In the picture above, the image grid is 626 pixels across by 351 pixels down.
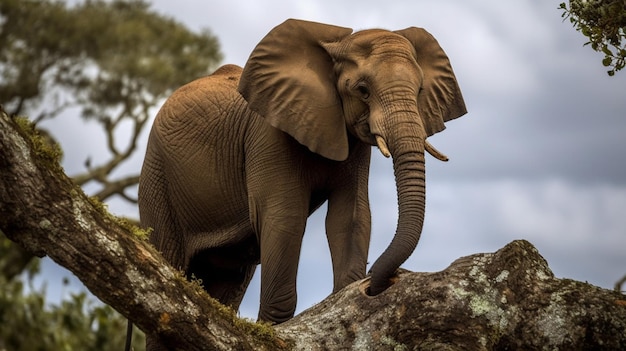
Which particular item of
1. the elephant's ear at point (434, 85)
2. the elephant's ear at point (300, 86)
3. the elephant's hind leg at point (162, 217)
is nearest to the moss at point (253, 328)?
the elephant's ear at point (300, 86)

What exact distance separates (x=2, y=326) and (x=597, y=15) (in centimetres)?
1292

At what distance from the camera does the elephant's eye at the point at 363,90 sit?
9867 mm

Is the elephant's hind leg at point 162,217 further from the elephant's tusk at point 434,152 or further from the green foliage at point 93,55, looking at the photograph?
the green foliage at point 93,55

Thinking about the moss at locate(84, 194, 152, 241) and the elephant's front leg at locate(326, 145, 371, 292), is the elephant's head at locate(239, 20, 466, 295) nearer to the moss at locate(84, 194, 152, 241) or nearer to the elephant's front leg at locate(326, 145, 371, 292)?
the elephant's front leg at locate(326, 145, 371, 292)

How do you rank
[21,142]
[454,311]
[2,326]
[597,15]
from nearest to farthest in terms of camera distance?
[21,142] < [454,311] < [597,15] < [2,326]

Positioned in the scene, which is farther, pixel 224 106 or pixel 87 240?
pixel 224 106

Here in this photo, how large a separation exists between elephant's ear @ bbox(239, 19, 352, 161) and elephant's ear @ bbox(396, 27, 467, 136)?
63 cm

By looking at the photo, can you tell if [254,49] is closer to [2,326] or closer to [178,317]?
[178,317]

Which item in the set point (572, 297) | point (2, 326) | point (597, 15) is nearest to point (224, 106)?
point (597, 15)

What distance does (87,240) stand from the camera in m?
7.14

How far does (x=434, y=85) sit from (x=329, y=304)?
312 cm

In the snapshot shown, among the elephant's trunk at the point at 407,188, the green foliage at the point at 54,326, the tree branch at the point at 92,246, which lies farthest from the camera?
the green foliage at the point at 54,326

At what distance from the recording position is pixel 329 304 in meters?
7.98

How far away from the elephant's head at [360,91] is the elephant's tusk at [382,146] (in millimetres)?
11
